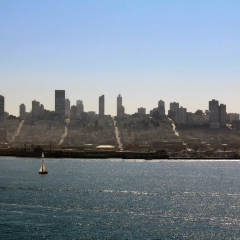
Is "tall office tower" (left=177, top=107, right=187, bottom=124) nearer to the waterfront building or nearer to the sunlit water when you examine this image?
the waterfront building

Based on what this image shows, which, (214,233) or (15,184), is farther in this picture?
(15,184)

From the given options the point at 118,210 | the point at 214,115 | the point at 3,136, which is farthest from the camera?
the point at 214,115

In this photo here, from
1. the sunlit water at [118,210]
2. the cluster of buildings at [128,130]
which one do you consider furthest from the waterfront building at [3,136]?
the sunlit water at [118,210]

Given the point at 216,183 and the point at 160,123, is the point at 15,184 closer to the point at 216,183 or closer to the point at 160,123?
the point at 216,183

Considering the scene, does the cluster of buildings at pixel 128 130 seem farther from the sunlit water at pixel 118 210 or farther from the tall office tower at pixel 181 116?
the sunlit water at pixel 118 210

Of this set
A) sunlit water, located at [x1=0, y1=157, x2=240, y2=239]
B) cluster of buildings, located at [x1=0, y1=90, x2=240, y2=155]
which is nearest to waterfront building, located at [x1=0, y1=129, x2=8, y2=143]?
cluster of buildings, located at [x1=0, y1=90, x2=240, y2=155]

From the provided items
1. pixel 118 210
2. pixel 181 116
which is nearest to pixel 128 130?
pixel 181 116

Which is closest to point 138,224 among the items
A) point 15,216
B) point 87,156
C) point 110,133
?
point 15,216

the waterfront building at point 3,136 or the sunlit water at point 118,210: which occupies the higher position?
the waterfront building at point 3,136

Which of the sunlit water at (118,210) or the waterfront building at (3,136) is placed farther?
the waterfront building at (3,136)

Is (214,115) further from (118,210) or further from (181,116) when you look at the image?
(118,210)

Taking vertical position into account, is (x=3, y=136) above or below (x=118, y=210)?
above
